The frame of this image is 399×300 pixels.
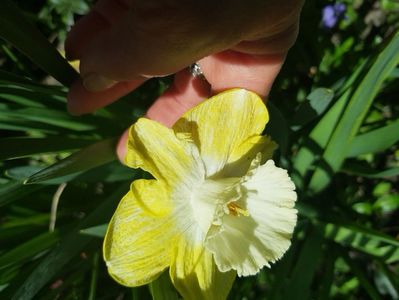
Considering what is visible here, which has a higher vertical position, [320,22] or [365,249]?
[320,22]

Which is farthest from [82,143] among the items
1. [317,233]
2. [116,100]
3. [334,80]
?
[334,80]

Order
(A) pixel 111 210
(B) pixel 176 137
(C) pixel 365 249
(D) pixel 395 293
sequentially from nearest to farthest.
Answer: (B) pixel 176 137 → (A) pixel 111 210 → (C) pixel 365 249 → (D) pixel 395 293

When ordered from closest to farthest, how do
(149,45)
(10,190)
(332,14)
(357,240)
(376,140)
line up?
(149,45) → (10,190) → (376,140) → (357,240) → (332,14)

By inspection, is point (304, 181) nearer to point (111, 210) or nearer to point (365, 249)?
point (365, 249)

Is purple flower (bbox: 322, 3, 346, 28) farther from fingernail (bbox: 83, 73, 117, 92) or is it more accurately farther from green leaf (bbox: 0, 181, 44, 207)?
green leaf (bbox: 0, 181, 44, 207)

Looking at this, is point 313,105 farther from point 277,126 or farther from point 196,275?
point 196,275

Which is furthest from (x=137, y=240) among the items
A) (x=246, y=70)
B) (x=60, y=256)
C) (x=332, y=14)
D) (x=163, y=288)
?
(x=332, y=14)

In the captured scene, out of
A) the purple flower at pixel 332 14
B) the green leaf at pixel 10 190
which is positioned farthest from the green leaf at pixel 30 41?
the purple flower at pixel 332 14

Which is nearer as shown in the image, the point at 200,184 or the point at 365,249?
the point at 200,184
